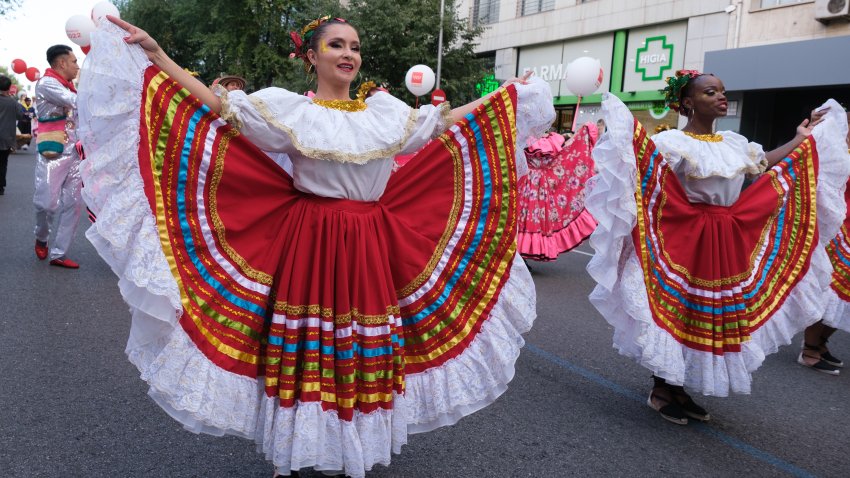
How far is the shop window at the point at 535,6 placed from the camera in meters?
21.5

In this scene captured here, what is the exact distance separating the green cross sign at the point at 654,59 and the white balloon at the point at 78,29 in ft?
48.0

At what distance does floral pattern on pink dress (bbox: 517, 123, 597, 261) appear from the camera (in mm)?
7652

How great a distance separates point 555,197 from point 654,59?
39.2 ft

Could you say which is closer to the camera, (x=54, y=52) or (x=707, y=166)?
(x=707, y=166)

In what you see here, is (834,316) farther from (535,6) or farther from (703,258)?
(535,6)

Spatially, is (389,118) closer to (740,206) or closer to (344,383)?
(344,383)

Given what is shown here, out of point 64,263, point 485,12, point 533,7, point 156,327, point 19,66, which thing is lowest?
point 64,263

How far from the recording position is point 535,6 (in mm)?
22156

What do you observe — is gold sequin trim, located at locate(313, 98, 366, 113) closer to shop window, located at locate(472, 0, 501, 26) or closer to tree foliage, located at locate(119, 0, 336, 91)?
tree foliage, located at locate(119, 0, 336, 91)

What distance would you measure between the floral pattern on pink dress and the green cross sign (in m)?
11.1

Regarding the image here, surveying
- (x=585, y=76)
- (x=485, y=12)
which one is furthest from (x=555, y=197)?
(x=485, y=12)

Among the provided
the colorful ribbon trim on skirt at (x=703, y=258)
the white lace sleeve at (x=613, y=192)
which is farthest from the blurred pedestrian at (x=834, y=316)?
the white lace sleeve at (x=613, y=192)

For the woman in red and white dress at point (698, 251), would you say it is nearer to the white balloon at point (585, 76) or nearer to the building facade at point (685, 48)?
the white balloon at point (585, 76)

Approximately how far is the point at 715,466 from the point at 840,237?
7.70ft
